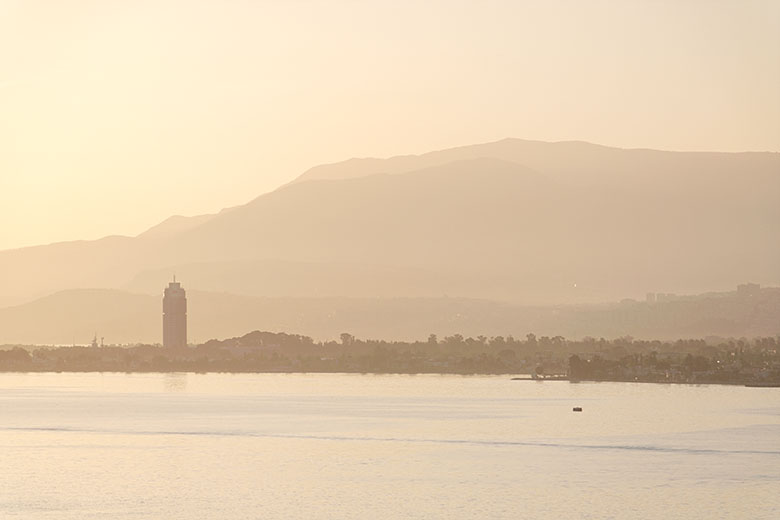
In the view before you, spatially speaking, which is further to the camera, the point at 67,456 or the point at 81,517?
the point at 67,456

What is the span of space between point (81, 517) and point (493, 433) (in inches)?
3395

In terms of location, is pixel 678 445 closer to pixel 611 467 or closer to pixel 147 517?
pixel 611 467

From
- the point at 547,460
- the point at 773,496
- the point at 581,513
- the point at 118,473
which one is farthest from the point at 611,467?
the point at 118,473

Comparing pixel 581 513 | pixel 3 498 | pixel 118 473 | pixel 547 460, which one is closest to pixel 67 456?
pixel 118 473

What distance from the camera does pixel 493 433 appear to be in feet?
572

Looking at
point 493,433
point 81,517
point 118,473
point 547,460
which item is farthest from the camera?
point 493,433

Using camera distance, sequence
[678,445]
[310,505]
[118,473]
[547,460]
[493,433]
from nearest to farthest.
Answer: [310,505], [118,473], [547,460], [678,445], [493,433]

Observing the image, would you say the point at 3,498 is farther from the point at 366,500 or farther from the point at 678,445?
the point at 678,445

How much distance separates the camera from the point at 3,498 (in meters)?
105

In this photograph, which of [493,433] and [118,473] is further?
[493,433]

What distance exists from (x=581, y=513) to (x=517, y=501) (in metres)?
8.01

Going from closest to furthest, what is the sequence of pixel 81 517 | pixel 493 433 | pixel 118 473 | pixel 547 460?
pixel 81 517 < pixel 118 473 < pixel 547 460 < pixel 493 433

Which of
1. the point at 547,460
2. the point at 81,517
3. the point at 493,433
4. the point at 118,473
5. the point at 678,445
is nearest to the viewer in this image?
the point at 81,517

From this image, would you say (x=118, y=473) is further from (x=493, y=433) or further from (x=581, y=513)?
(x=493, y=433)
